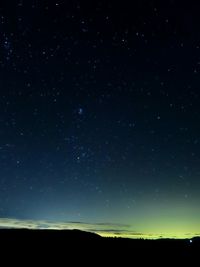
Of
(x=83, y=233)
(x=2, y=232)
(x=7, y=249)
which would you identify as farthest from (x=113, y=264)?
(x=83, y=233)

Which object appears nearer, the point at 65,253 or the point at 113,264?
the point at 113,264

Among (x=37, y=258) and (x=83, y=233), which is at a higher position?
(x=83, y=233)

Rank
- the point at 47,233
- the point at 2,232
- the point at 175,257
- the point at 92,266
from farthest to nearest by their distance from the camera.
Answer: the point at 47,233 → the point at 2,232 → the point at 175,257 → the point at 92,266

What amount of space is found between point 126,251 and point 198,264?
752cm

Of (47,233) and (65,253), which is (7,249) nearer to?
(65,253)

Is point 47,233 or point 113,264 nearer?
point 113,264

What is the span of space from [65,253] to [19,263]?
6038 mm

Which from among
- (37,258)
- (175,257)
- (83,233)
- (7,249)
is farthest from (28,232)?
(175,257)

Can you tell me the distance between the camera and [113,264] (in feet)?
72.8

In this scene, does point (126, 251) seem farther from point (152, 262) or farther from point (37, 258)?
point (37, 258)

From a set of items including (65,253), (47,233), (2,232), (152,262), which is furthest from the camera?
(47,233)

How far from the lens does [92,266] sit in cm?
2158

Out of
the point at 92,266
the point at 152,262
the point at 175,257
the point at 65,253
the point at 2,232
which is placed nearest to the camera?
the point at 92,266

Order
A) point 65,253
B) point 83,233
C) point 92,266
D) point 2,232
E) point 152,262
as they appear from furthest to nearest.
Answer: point 83,233 → point 2,232 → point 65,253 → point 152,262 → point 92,266
